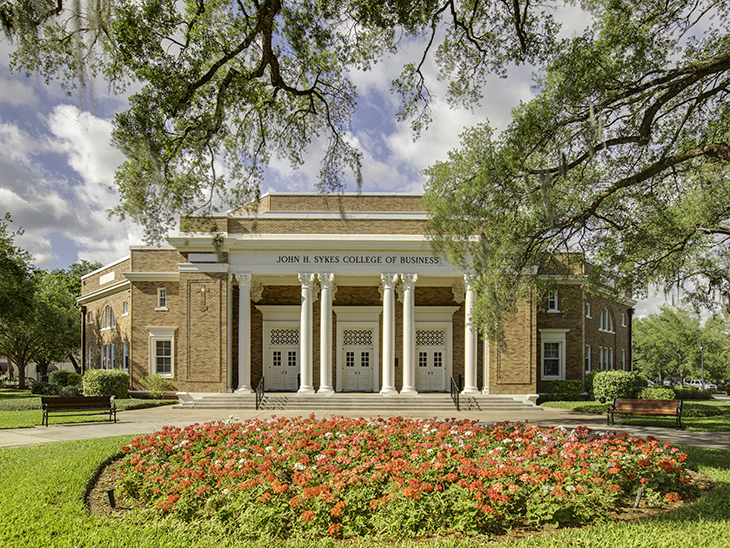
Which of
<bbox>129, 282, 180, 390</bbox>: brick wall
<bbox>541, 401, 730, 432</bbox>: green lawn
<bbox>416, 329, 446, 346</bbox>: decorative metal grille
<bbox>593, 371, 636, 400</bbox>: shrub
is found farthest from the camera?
<bbox>416, 329, 446, 346</bbox>: decorative metal grille

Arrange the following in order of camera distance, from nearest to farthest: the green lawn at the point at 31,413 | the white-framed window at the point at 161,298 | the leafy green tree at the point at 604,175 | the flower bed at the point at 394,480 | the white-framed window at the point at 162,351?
1. the flower bed at the point at 394,480
2. the leafy green tree at the point at 604,175
3. the green lawn at the point at 31,413
4. the white-framed window at the point at 162,351
5. the white-framed window at the point at 161,298

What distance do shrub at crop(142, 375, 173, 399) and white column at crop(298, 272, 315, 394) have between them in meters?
7.65

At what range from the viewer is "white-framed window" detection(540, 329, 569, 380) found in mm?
28719

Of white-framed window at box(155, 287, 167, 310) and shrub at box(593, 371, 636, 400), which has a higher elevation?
white-framed window at box(155, 287, 167, 310)

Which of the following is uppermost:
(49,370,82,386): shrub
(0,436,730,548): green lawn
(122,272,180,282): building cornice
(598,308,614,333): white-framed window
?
(122,272,180,282): building cornice

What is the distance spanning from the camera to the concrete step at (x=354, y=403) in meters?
22.2

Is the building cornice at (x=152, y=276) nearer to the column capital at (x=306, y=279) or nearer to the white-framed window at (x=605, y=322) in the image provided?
the column capital at (x=306, y=279)

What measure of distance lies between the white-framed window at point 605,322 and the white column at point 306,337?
20055 mm

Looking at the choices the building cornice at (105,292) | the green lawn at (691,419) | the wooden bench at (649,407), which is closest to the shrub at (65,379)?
the building cornice at (105,292)

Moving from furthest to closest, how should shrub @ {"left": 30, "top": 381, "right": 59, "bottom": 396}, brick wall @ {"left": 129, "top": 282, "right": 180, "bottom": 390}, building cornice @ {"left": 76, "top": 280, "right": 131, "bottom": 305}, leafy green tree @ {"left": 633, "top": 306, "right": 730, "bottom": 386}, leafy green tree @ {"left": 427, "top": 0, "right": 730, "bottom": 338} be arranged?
leafy green tree @ {"left": 633, "top": 306, "right": 730, "bottom": 386} → shrub @ {"left": 30, "top": 381, "right": 59, "bottom": 396} → building cornice @ {"left": 76, "top": 280, "right": 131, "bottom": 305} → brick wall @ {"left": 129, "top": 282, "right": 180, "bottom": 390} → leafy green tree @ {"left": 427, "top": 0, "right": 730, "bottom": 338}

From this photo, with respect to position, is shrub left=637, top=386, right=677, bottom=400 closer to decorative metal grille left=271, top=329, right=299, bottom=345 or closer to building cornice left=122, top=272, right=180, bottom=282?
decorative metal grille left=271, top=329, right=299, bottom=345

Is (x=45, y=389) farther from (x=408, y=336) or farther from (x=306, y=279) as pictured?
(x=408, y=336)

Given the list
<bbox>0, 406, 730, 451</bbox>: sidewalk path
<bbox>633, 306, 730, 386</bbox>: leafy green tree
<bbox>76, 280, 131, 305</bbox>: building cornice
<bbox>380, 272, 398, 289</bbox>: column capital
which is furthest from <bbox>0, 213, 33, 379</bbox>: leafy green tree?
<bbox>633, 306, 730, 386</bbox>: leafy green tree

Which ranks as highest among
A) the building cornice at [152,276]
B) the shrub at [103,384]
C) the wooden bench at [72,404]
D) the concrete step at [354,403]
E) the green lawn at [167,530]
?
the building cornice at [152,276]
